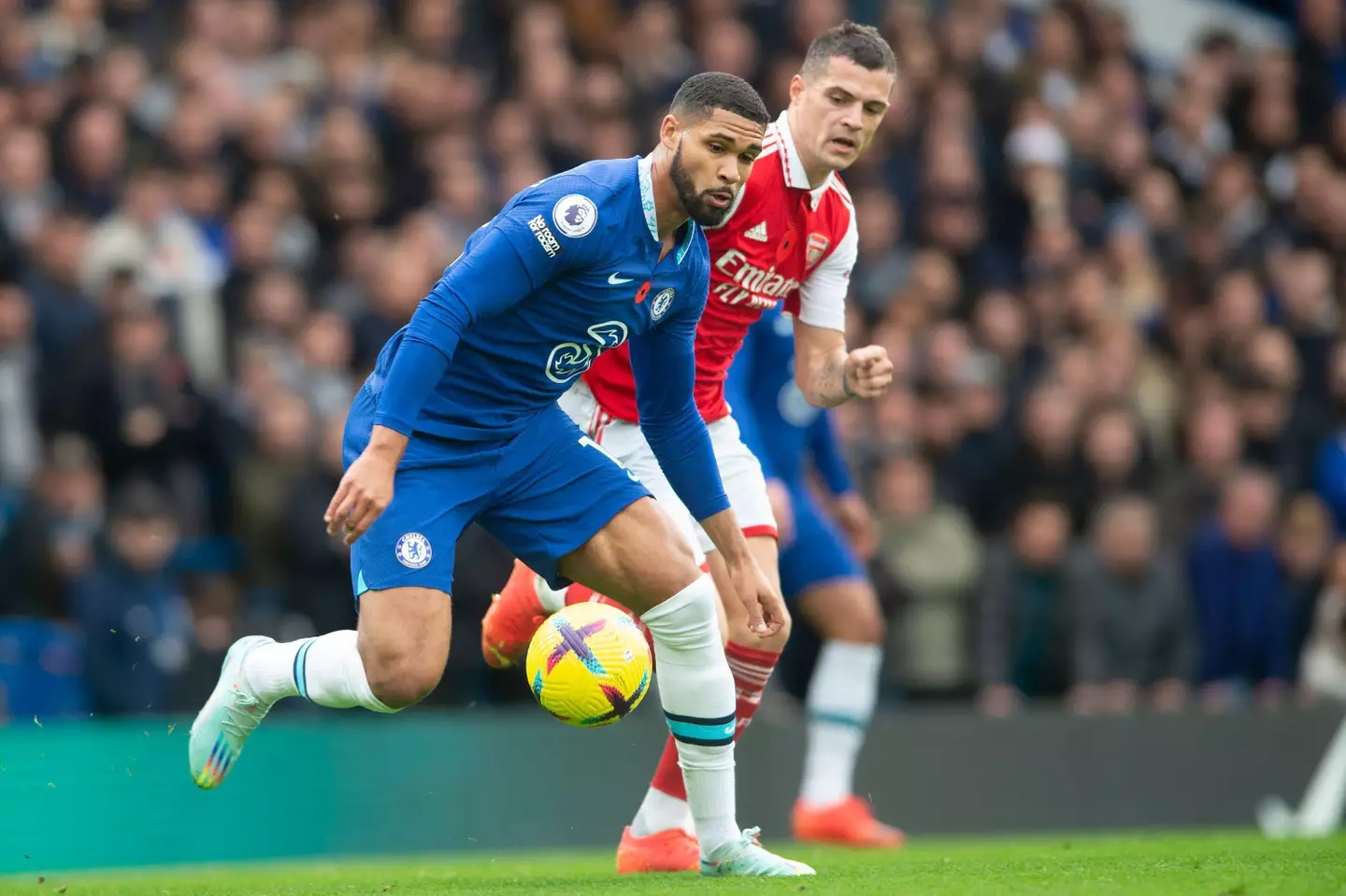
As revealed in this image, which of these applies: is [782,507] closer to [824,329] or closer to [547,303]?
[824,329]

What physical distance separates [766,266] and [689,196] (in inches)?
54.3

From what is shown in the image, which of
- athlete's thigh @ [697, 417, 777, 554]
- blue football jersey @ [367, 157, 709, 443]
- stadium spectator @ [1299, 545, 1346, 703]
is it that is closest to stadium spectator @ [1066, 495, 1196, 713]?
stadium spectator @ [1299, 545, 1346, 703]

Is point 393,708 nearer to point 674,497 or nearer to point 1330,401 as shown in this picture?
point 674,497

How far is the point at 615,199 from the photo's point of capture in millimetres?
6555

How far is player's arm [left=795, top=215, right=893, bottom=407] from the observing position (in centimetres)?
793

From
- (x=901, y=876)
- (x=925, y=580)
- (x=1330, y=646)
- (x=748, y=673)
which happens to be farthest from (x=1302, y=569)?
(x=901, y=876)

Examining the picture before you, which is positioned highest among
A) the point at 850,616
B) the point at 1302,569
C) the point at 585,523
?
Answer: the point at 585,523

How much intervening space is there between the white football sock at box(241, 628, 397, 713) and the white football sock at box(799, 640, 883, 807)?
11.4 ft

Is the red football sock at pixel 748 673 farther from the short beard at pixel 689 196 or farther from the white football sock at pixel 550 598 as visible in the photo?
the short beard at pixel 689 196

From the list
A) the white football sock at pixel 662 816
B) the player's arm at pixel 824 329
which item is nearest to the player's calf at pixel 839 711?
the player's arm at pixel 824 329

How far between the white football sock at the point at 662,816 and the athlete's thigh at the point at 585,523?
135 centimetres

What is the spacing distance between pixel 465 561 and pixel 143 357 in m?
2.23

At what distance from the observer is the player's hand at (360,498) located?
6.07 meters

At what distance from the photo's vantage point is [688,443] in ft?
22.7
